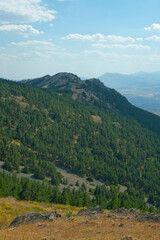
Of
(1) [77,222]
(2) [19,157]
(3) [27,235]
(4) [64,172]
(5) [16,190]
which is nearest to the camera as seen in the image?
(3) [27,235]

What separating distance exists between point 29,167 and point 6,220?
311 ft

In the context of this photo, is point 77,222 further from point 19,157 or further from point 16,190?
point 19,157

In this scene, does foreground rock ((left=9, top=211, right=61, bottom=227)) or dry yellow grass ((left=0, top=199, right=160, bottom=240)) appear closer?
dry yellow grass ((left=0, top=199, right=160, bottom=240))

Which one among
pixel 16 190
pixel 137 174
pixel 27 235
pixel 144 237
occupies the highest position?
pixel 144 237

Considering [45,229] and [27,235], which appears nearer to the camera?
[27,235]

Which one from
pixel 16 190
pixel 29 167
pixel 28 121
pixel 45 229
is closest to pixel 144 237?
pixel 45 229

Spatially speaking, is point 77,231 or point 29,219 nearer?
point 77,231

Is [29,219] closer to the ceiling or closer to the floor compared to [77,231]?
closer to the floor

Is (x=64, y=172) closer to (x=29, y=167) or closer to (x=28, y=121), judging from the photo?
(x=29, y=167)

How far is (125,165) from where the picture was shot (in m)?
184

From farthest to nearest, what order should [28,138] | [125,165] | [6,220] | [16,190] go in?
1. [125,165]
2. [28,138]
3. [16,190]
4. [6,220]

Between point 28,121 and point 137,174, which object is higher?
point 28,121

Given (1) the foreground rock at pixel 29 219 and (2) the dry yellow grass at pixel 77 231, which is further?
(1) the foreground rock at pixel 29 219

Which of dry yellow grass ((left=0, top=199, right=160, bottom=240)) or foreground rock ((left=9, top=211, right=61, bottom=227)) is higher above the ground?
dry yellow grass ((left=0, top=199, right=160, bottom=240))
